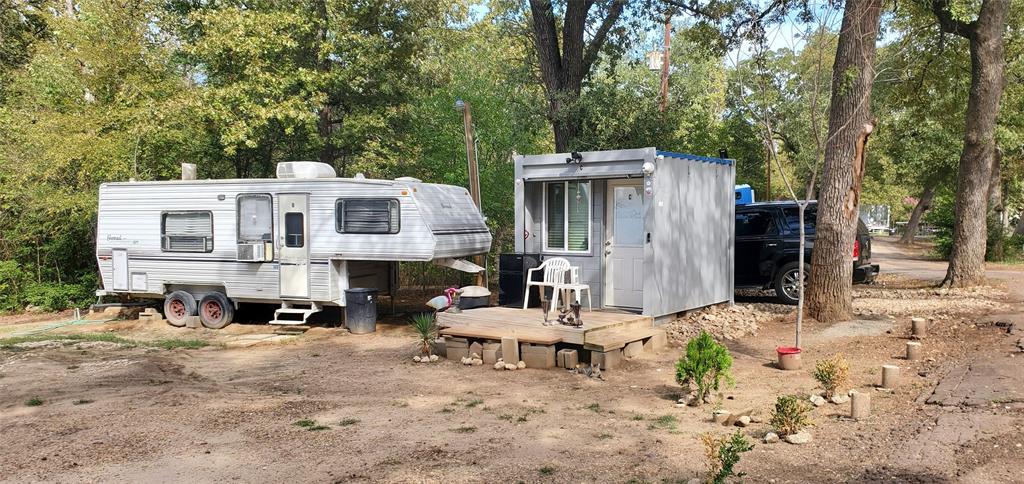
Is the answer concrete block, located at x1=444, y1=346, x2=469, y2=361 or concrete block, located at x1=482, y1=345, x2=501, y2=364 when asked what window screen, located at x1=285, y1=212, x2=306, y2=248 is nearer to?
concrete block, located at x1=444, y1=346, x2=469, y2=361

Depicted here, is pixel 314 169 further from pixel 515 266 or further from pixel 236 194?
pixel 515 266

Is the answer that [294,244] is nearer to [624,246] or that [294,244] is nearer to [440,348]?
[440,348]

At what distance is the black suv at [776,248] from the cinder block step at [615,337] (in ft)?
14.0

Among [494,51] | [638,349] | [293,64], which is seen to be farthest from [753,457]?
[494,51]

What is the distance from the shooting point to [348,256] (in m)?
11.7

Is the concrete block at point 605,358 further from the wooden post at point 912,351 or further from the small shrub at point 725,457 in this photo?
the small shrub at point 725,457

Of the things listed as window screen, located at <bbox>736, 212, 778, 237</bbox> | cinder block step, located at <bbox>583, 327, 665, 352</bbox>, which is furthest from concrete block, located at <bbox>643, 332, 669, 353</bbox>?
window screen, located at <bbox>736, 212, 778, 237</bbox>

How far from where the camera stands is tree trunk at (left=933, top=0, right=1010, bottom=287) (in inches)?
561

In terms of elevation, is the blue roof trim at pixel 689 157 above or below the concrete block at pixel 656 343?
above

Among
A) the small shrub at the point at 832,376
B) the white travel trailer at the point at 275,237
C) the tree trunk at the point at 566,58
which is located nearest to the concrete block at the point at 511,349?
the white travel trailer at the point at 275,237

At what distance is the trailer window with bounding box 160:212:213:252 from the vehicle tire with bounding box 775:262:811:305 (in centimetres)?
989

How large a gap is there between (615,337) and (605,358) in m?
0.49

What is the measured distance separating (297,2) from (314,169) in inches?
254

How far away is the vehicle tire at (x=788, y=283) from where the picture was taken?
41.9 ft
